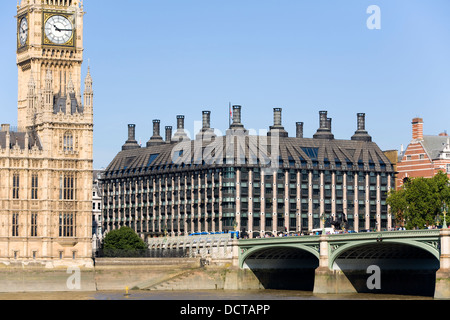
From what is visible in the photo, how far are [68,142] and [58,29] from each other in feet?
57.2

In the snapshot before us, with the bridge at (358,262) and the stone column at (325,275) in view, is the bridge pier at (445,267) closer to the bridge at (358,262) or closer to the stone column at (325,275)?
the bridge at (358,262)

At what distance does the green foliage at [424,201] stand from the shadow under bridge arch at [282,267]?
2366cm

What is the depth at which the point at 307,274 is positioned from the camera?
169 metres

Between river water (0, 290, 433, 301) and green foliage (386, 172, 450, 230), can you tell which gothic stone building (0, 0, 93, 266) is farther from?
green foliage (386, 172, 450, 230)

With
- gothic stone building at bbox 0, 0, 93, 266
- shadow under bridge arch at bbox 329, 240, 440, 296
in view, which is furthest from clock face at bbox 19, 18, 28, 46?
shadow under bridge arch at bbox 329, 240, 440, 296

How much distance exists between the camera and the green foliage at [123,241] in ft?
609

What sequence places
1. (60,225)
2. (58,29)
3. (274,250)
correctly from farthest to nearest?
(58,29) → (274,250) → (60,225)

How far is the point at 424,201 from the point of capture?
18900cm

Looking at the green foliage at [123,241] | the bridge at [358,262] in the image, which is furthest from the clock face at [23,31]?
the bridge at [358,262]

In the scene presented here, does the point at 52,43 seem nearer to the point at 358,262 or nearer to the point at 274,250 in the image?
the point at 274,250

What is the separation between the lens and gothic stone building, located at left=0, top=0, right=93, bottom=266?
16325 centimetres

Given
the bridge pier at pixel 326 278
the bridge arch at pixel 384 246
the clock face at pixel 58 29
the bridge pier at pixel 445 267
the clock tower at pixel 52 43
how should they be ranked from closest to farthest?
the bridge pier at pixel 445 267 < the bridge arch at pixel 384 246 < the bridge pier at pixel 326 278 < the clock tower at pixel 52 43 < the clock face at pixel 58 29

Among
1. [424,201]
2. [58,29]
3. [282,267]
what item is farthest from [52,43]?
[424,201]
